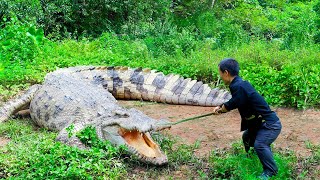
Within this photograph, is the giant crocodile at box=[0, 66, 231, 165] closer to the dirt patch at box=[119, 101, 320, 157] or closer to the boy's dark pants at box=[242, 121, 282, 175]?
the dirt patch at box=[119, 101, 320, 157]

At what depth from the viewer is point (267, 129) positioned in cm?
450

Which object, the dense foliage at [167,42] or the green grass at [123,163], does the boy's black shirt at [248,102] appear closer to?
the green grass at [123,163]

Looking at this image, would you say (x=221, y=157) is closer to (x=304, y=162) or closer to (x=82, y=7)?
(x=304, y=162)

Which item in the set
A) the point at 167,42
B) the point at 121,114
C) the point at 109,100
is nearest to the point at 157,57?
the point at 167,42

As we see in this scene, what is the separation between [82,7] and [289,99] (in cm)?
781

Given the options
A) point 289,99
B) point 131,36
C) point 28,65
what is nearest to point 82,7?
point 131,36

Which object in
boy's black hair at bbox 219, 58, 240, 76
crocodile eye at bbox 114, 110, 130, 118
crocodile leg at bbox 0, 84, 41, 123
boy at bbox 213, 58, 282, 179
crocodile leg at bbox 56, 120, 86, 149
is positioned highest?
boy's black hair at bbox 219, 58, 240, 76

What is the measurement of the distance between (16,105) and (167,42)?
4229 mm

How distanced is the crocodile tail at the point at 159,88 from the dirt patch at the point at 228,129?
0.20 meters

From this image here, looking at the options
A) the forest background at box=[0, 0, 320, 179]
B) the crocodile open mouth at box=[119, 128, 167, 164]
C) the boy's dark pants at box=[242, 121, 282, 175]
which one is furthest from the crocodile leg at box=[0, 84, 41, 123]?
the boy's dark pants at box=[242, 121, 282, 175]

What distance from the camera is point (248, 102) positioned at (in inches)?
176

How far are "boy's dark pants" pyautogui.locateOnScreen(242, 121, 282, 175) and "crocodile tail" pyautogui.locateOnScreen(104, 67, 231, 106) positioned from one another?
2561 mm

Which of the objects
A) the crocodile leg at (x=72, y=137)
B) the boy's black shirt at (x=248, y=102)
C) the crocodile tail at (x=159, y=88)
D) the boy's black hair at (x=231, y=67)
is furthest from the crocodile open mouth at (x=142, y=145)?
the crocodile tail at (x=159, y=88)

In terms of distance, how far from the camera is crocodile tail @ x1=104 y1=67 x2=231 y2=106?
23.9 feet
